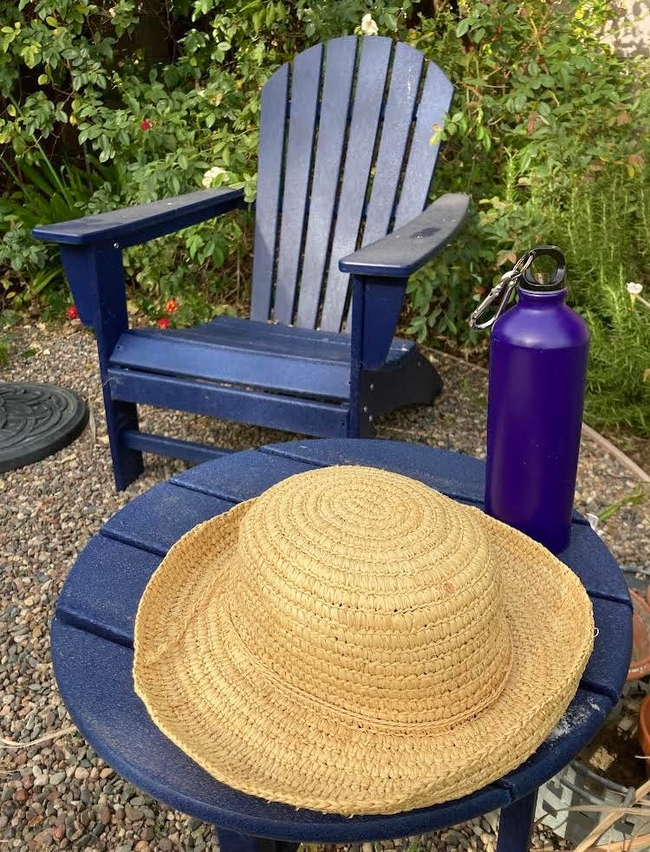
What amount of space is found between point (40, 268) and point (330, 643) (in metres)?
3.53

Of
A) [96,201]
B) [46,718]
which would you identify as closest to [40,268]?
[96,201]

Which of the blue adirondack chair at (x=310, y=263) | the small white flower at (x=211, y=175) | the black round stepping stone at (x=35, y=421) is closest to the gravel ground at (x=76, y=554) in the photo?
the black round stepping stone at (x=35, y=421)

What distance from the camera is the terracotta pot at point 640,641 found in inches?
52.3

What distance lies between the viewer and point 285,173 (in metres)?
2.73

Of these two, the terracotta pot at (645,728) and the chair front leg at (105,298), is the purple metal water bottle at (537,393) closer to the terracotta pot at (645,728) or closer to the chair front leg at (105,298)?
the terracotta pot at (645,728)

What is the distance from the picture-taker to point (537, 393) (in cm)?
97

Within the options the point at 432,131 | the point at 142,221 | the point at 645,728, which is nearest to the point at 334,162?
the point at 432,131

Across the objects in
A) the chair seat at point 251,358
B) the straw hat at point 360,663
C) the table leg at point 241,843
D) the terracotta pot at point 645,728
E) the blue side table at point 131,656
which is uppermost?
the straw hat at point 360,663

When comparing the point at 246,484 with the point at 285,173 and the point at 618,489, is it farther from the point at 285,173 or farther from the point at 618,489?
the point at 285,173

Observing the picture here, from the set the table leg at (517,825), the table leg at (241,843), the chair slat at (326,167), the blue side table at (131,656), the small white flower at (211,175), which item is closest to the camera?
the blue side table at (131,656)

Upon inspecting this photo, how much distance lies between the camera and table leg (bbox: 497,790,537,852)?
104cm

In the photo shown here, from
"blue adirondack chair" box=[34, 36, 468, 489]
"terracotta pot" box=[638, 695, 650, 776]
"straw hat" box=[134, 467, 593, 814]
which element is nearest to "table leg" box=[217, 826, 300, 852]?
"straw hat" box=[134, 467, 593, 814]

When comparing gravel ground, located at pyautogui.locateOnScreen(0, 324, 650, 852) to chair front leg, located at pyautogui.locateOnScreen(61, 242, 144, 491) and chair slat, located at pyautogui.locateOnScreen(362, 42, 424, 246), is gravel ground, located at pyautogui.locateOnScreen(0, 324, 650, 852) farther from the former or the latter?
chair slat, located at pyautogui.locateOnScreen(362, 42, 424, 246)

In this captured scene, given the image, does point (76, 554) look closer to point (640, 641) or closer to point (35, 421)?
point (35, 421)
